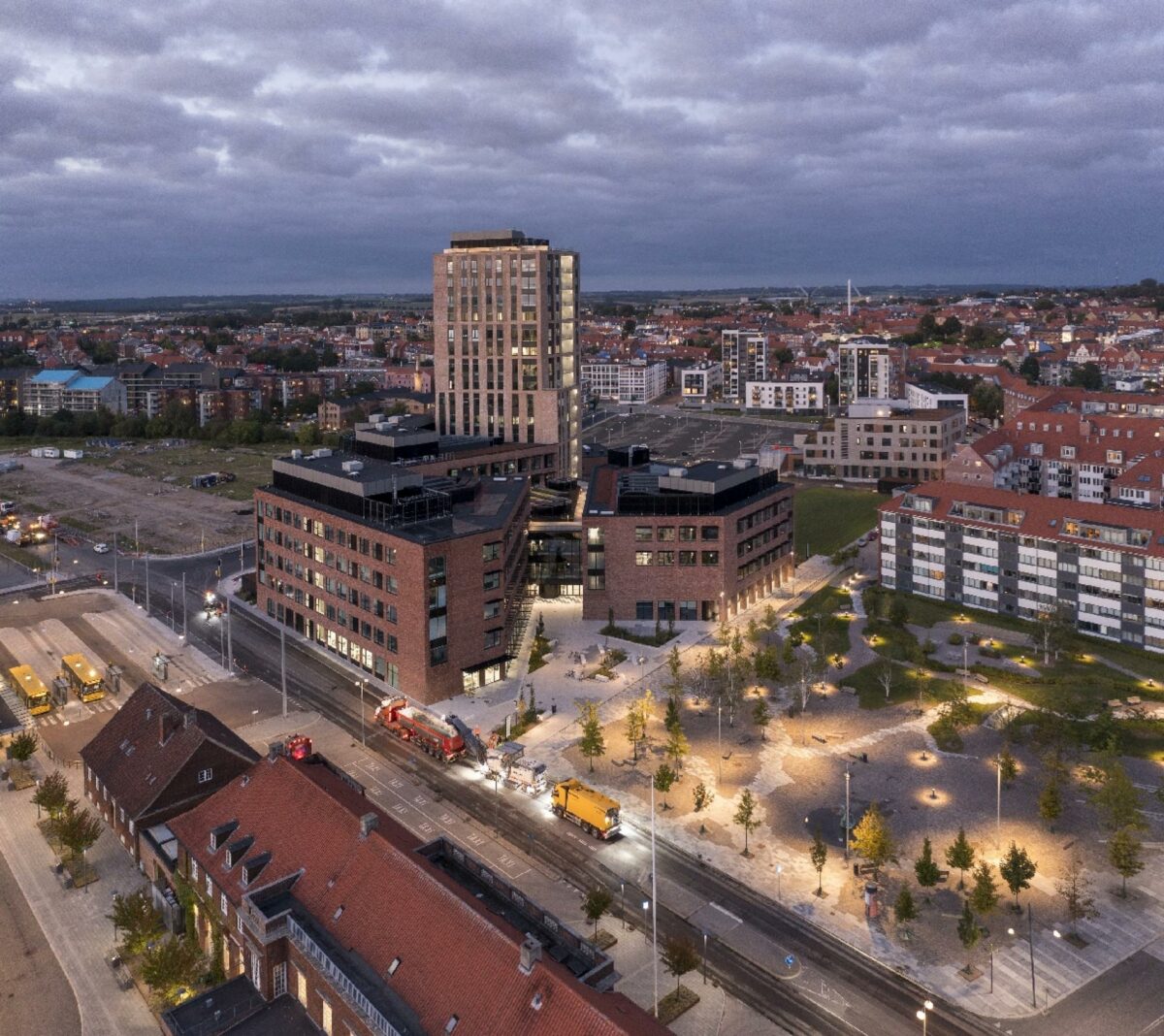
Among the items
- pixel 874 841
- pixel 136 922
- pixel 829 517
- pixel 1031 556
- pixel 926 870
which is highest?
pixel 1031 556

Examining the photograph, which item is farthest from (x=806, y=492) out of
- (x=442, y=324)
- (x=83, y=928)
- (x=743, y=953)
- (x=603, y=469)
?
(x=83, y=928)

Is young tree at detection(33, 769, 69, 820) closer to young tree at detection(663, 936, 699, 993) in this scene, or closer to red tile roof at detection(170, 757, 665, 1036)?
red tile roof at detection(170, 757, 665, 1036)

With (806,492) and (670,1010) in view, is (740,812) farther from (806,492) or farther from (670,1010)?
(806,492)

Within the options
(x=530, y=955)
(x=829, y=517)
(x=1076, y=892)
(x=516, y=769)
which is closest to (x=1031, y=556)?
(x=1076, y=892)

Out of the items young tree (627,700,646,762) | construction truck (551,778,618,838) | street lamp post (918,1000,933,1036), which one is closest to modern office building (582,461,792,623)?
young tree (627,700,646,762)

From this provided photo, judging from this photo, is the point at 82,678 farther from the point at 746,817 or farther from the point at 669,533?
the point at 746,817

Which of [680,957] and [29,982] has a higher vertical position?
[680,957]
